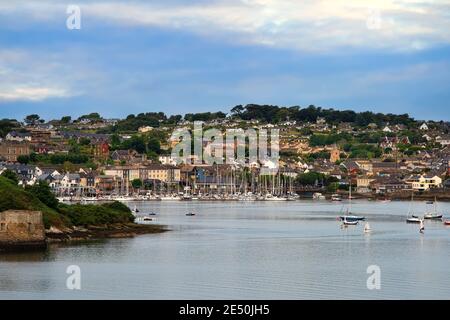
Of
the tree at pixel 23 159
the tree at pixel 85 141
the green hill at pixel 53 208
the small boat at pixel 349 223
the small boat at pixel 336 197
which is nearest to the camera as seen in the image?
the green hill at pixel 53 208

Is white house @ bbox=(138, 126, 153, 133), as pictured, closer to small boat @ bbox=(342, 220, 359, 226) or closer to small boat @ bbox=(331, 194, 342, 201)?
small boat @ bbox=(331, 194, 342, 201)

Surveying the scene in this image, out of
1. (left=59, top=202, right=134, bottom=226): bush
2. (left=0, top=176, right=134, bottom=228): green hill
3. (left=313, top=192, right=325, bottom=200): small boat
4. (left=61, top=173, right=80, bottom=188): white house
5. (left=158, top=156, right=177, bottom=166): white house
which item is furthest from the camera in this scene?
(left=158, top=156, right=177, bottom=166): white house

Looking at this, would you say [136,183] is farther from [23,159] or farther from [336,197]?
[336,197]

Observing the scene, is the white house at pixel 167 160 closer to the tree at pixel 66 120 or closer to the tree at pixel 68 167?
the tree at pixel 68 167

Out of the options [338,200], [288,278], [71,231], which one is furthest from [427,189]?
[288,278]

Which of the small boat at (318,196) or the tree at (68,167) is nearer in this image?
the tree at (68,167)

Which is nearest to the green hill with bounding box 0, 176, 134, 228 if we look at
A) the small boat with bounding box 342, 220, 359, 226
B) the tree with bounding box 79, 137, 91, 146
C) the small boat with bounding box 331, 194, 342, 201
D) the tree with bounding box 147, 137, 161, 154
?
the small boat with bounding box 342, 220, 359, 226

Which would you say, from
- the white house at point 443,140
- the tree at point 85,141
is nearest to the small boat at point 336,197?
the tree at point 85,141

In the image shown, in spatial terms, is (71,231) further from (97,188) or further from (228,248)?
(97,188)

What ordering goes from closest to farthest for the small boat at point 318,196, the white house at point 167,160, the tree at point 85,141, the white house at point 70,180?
the white house at point 70,180
the small boat at point 318,196
the white house at point 167,160
the tree at point 85,141
